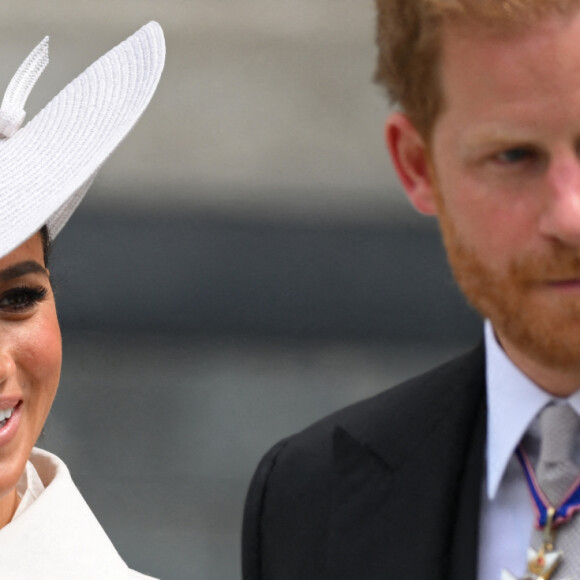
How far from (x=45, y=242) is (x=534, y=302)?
101 centimetres

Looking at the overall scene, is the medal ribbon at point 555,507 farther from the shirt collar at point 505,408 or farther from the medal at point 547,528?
the shirt collar at point 505,408

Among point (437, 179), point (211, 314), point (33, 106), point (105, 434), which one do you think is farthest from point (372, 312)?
point (437, 179)

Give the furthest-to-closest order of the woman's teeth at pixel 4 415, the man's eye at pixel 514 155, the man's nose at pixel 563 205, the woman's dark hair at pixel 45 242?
the woman's dark hair at pixel 45 242 < the woman's teeth at pixel 4 415 < the man's eye at pixel 514 155 < the man's nose at pixel 563 205

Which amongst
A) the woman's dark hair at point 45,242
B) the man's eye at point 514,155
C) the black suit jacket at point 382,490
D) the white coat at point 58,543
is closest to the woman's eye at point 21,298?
the woman's dark hair at point 45,242

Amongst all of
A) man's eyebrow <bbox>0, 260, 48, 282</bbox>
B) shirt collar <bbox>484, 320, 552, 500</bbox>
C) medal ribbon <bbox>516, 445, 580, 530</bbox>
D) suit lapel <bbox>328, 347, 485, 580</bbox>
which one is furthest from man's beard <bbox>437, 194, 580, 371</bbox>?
man's eyebrow <bbox>0, 260, 48, 282</bbox>

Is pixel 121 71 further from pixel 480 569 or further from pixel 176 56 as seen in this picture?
pixel 176 56

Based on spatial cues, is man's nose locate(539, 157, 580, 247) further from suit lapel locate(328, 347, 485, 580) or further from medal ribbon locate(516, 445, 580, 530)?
suit lapel locate(328, 347, 485, 580)

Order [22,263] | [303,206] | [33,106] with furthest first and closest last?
[303,206] < [33,106] < [22,263]

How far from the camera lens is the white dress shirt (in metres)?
2.82

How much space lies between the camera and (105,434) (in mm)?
9164

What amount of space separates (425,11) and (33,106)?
6457 millimetres

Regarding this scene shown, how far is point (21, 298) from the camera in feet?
9.23

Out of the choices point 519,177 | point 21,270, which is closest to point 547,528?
point 519,177

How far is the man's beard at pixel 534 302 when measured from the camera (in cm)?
263
